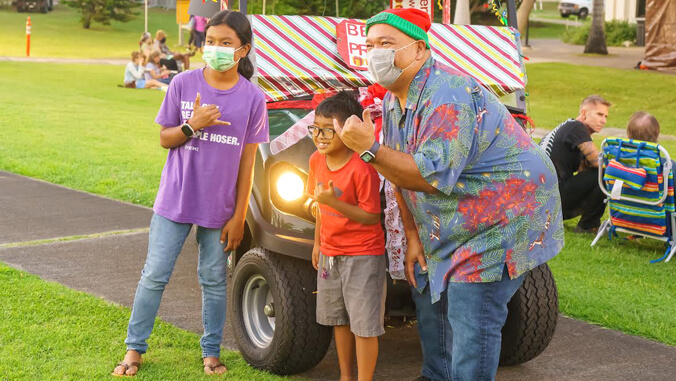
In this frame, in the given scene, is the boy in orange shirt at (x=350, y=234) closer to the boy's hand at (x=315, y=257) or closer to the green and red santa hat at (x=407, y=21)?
the boy's hand at (x=315, y=257)

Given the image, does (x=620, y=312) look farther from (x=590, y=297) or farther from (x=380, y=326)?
(x=380, y=326)

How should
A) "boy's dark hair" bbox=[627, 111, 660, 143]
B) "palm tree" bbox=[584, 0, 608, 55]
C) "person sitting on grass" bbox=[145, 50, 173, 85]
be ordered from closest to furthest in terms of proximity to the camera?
"boy's dark hair" bbox=[627, 111, 660, 143] → "person sitting on grass" bbox=[145, 50, 173, 85] → "palm tree" bbox=[584, 0, 608, 55]

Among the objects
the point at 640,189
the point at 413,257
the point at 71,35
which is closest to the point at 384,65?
the point at 413,257

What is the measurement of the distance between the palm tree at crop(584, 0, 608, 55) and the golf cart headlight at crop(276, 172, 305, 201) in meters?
24.9

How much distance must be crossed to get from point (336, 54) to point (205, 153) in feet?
5.87

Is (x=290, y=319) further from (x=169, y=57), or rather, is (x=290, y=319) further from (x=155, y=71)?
(x=169, y=57)

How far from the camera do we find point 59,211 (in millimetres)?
8523

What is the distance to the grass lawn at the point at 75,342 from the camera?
460 cm

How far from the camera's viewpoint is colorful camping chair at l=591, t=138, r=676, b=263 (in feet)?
24.2

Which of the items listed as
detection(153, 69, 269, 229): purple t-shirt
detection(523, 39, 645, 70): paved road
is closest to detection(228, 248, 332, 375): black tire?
detection(153, 69, 269, 229): purple t-shirt

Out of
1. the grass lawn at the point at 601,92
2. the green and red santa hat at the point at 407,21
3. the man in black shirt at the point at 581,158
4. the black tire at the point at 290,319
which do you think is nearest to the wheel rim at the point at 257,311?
the black tire at the point at 290,319

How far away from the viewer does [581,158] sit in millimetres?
8289

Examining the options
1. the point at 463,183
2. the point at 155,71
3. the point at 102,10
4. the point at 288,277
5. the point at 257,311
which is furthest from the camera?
the point at 102,10

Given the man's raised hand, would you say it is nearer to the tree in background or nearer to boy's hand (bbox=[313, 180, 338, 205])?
boy's hand (bbox=[313, 180, 338, 205])
